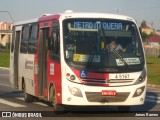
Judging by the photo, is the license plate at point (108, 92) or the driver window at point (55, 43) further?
the driver window at point (55, 43)

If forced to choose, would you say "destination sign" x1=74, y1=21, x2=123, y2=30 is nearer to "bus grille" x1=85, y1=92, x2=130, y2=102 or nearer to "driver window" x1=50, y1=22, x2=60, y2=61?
"driver window" x1=50, y1=22, x2=60, y2=61

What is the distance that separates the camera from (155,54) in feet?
300

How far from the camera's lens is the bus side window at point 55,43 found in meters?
13.1

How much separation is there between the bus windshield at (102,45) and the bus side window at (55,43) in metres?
0.26

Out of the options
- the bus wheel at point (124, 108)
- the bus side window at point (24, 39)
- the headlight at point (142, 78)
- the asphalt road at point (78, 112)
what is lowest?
the asphalt road at point (78, 112)

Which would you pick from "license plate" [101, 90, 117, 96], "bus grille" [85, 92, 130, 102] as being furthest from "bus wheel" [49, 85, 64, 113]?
"license plate" [101, 90, 117, 96]

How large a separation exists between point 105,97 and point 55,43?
1981 millimetres

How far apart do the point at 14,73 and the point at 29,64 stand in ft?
8.40

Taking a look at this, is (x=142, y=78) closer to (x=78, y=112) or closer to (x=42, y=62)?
(x=78, y=112)

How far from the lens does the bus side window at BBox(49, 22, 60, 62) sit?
1308 centimetres

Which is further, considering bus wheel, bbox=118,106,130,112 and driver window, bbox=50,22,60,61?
bus wheel, bbox=118,106,130,112

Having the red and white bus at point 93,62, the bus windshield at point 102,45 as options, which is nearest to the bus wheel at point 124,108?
the red and white bus at point 93,62

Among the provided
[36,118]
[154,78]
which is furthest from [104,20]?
[154,78]

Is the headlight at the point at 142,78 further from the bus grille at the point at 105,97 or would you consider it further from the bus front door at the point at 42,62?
the bus front door at the point at 42,62
